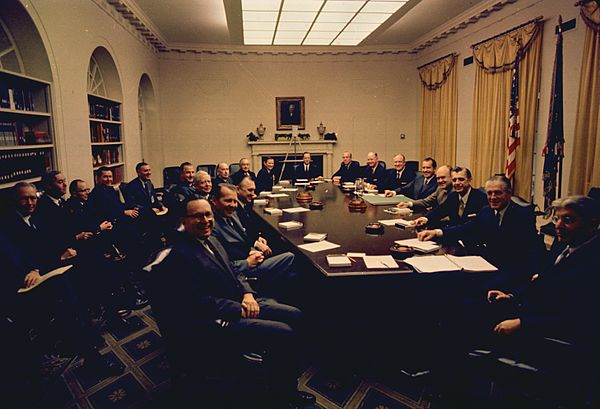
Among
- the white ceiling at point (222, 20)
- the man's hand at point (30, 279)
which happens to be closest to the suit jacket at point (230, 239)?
the man's hand at point (30, 279)

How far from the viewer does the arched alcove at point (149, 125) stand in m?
8.66

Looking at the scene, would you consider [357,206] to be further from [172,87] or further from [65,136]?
[172,87]

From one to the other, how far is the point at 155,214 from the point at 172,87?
206 inches

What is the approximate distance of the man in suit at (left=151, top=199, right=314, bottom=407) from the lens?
1812 millimetres

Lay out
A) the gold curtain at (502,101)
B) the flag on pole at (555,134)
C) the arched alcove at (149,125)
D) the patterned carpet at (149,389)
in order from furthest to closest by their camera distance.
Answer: the arched alcove at (149,125) < the gold curtain at (502,101) < the flag on pole at (555,134) < the patterned carpet at (149,389)

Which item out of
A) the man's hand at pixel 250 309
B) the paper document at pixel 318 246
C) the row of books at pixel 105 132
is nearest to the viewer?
the man's hand at pixel 250 309

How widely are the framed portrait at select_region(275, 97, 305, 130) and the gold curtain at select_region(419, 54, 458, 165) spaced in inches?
118

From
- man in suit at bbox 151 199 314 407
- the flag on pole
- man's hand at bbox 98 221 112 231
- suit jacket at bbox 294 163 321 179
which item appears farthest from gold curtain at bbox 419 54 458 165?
man in suit at bbox 151 199 314 407

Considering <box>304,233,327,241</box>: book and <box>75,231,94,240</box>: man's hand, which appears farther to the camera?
<box>75,231,94,240</box>: man's hand

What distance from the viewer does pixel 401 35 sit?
344 inches

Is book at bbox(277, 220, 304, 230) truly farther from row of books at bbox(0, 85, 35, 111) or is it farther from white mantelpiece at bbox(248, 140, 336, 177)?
white mantelpiece at bbox(248, 140, 336, 177)

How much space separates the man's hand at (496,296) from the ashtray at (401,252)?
0.53m

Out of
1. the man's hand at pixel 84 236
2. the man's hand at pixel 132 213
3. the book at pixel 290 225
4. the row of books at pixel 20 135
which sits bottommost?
the man's hand at pixel 84 236

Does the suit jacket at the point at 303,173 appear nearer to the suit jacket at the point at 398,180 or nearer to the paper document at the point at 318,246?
the suit jacket at the point at 398,180
